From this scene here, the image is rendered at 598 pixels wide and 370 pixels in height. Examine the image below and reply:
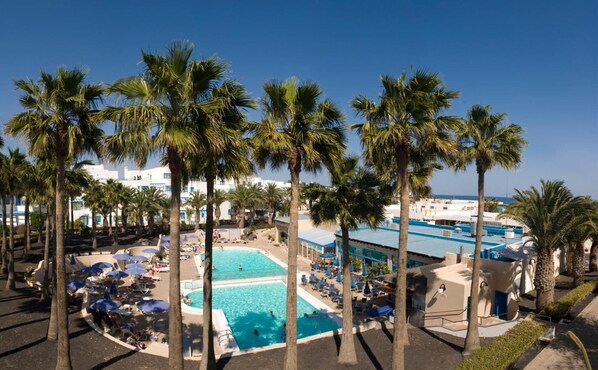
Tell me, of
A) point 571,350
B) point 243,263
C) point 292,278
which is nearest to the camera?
point 292,278

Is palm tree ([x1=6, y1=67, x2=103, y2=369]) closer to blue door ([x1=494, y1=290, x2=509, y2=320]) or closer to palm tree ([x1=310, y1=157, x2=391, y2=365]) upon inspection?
palm tree ([x1=310, y1=157, x2=391, y2=365])

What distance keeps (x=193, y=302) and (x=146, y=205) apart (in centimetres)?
2911

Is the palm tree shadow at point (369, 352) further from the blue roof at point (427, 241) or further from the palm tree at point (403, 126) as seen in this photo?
the blue roof at point (427, 241)

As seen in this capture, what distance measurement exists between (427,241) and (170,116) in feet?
83.0

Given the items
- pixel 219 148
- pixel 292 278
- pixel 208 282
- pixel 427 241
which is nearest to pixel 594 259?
pixel 427 241

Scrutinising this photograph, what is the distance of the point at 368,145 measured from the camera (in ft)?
37.4

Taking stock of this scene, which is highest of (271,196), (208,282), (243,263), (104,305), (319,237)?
(271,196)

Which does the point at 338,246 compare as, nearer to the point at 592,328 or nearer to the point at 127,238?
the point at 592,328

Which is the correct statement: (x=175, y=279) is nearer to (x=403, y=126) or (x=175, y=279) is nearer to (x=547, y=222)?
(x=403, y=126)

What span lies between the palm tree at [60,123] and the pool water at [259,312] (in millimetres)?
9599

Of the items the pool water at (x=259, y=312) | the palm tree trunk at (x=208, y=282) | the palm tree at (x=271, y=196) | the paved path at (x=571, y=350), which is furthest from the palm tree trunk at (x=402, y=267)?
the palm tree at (x=271, y=196)

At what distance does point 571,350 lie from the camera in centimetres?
1273

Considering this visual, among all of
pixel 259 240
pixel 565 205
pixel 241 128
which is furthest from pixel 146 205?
pixel 565 205

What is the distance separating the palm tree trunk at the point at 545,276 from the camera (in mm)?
18141
